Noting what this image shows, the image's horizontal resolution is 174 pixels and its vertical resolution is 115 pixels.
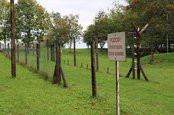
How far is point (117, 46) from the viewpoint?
7805mm

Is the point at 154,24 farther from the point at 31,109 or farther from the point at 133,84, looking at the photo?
the point at 31,109

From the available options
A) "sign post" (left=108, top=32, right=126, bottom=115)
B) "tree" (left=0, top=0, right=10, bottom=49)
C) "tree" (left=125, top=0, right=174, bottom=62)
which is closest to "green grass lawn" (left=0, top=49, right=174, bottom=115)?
"sign post" (left=108, top=32, right=126, bottom=115)

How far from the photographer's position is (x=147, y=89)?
571 inches

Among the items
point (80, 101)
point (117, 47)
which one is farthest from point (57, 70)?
point (117, 47)

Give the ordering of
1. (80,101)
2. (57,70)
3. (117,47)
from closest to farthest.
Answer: (117,47) < (80,101) < (57,70)

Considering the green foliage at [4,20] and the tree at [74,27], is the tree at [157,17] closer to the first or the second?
the tree at [74,27]

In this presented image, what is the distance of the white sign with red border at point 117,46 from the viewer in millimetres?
7617

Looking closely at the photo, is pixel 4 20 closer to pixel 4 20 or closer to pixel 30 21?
pixel 4 20

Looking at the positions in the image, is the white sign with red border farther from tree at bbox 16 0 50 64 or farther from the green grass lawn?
tree at bbox 16 0 50 64

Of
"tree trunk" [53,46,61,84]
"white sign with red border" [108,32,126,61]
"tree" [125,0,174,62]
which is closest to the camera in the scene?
"white sign with red border" [108,32,126,61]

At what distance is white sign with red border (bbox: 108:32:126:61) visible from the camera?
762 centimetres

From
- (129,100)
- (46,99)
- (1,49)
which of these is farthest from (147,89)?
(1,49)

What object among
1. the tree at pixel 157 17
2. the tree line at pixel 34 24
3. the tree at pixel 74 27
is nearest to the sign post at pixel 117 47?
the tree at pixel 157 17

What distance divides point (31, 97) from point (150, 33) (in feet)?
71.9
